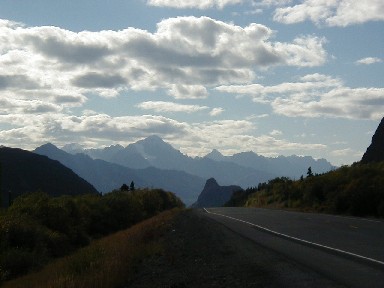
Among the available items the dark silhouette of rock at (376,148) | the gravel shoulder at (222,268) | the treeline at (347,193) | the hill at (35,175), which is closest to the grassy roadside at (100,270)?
the gravel shoulder at (222,268)

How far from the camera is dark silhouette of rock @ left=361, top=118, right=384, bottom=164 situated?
281 ft

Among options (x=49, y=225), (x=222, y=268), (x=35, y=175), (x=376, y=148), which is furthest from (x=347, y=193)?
(x=35, y=175)

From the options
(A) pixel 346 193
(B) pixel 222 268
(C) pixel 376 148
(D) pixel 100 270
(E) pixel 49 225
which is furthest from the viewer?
(C) pixel 376 148

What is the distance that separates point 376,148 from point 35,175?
67.0m

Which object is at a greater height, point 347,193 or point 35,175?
point 35,175

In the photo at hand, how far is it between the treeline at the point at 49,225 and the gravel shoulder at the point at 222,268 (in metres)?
6.03

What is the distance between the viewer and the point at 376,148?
3506 inches

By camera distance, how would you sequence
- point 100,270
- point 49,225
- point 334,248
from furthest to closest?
1. point 49,225
2. point 334,248
3. point 100,270

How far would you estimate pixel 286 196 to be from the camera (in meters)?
61.4

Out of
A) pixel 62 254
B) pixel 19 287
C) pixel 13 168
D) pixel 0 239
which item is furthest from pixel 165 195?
pixel 19 287

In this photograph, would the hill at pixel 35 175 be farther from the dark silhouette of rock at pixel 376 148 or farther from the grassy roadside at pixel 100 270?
the grassy roadside at pixel 100 270

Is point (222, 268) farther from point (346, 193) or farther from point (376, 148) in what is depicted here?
point (376, 148)

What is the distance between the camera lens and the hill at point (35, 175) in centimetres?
10481

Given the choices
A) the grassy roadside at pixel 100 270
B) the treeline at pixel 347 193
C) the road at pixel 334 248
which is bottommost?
the grassy roadside at pixel 100 270
